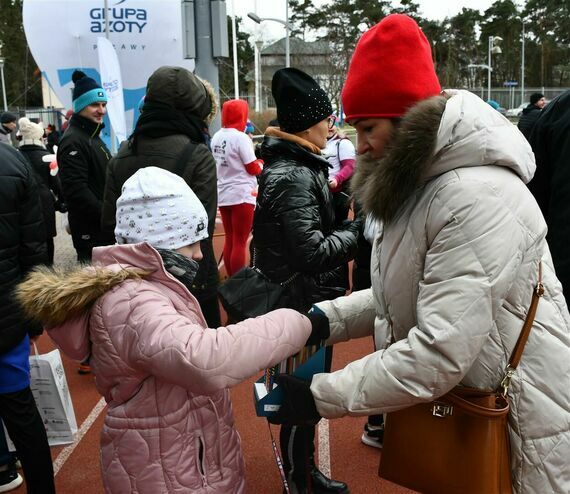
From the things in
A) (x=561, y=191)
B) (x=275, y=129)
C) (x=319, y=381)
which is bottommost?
(x=319, y=381)

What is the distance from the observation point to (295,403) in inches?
68.9

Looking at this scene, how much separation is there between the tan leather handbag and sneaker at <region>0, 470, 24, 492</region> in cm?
249

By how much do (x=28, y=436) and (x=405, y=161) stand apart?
213 centimetres

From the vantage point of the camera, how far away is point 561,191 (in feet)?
8.54

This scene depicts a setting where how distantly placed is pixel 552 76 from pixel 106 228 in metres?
67.9

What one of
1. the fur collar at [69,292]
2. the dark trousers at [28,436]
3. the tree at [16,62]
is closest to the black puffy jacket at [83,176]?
the dark trousers at [28,436]

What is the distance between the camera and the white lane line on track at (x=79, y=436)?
12.2 ft

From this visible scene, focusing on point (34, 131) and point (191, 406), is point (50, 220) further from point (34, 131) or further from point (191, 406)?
point (191, 406)

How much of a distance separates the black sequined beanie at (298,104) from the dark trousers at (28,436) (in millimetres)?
1688

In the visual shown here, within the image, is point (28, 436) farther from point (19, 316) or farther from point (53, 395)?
point (19, 316)

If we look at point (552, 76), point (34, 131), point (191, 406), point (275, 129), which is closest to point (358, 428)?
point (275, 129)

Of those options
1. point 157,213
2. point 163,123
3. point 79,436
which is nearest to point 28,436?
point 79,436

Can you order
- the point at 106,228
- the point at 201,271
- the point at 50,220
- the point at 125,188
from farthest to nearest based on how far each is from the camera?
1. the point at 50,220
2. the point at 106,228
3. the point at 201,271
4. the point at 125,188

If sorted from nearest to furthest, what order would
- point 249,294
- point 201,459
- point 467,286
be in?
1. point 467,286
2. point 201,459
3. point 249,294
